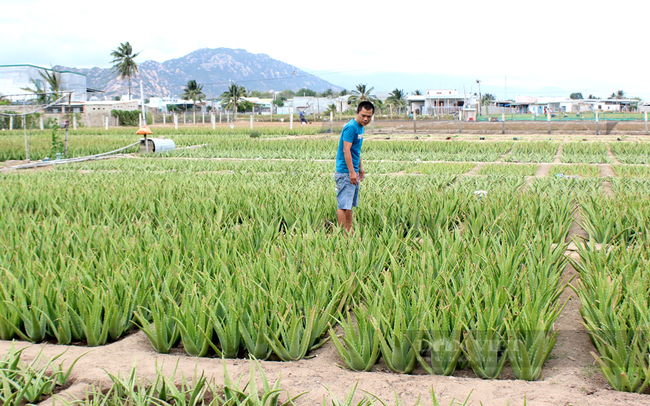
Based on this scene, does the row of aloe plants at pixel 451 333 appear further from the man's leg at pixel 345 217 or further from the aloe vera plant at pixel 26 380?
the man's leg at pixel 345 217

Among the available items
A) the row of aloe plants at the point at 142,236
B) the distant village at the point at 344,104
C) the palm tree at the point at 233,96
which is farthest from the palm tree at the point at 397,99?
the row of aloe plants at the point at 142,236

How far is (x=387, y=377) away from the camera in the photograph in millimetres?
2434

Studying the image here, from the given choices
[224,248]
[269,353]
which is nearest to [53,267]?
→ [224,248]

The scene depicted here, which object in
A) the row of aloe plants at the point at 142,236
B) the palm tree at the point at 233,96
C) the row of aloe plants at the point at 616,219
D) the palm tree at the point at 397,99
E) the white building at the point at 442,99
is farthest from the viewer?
the white building at the point at 442,99

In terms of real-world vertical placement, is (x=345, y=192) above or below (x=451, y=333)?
above

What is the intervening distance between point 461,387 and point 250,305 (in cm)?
109

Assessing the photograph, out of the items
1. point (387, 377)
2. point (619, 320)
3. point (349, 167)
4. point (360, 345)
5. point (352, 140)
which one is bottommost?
point (387, 377)

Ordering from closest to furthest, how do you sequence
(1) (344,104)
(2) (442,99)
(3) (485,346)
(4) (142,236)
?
(3) (485,346), (4) (142,236), (2) (442,99), (1) (344,104)

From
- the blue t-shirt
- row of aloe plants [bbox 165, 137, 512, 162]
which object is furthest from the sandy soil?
row of aloe plants [bbox 165, 137, 512, 162]

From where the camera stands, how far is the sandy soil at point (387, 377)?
7.35 ft

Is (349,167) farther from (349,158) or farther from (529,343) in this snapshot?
(529,343)

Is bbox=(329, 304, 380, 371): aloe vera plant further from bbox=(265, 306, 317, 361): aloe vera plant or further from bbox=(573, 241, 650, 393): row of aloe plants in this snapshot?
bbox=(573, 241, 650, 393): row of aloe plants

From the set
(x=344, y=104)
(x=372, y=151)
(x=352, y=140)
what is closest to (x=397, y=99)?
(x=344, y=104)

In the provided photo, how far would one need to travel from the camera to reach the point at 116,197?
20.8ft
